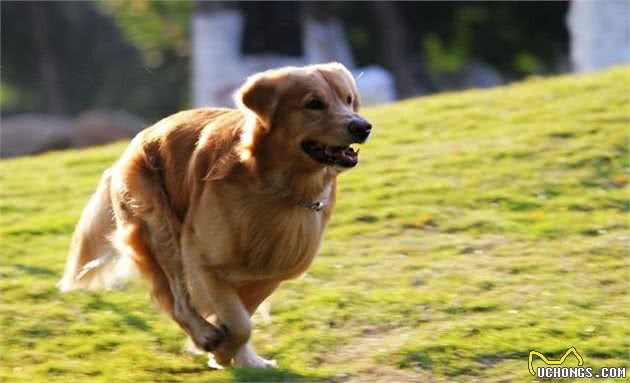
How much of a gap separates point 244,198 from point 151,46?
118 ft

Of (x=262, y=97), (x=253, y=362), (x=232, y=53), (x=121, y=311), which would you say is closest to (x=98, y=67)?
(x=232, y=53)

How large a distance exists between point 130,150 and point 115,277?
925 millimetres

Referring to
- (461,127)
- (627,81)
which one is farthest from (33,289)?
(627,81)

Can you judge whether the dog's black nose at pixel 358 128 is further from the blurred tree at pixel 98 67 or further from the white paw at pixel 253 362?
the blurred tree at pixel 98 67

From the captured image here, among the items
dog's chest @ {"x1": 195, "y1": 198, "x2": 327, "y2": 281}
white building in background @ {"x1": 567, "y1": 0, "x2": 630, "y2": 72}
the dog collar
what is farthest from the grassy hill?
white building in background @ {"x1": 567, "y1": 0, "x2": 630, "y2": 72}

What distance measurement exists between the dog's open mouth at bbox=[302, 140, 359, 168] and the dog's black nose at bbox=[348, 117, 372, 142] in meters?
0.14

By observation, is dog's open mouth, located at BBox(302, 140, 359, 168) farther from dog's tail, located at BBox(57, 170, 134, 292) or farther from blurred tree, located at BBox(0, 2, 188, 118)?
blurred tree, located at BBox(0, 2, 188, 118)

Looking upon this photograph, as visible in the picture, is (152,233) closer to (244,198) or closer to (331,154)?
(244,198)

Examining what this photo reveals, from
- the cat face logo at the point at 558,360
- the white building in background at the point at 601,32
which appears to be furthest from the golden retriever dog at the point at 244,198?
the white building in background at the point at 601,32

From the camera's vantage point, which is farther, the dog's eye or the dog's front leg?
the dog's front leg

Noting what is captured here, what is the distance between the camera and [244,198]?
6945mm

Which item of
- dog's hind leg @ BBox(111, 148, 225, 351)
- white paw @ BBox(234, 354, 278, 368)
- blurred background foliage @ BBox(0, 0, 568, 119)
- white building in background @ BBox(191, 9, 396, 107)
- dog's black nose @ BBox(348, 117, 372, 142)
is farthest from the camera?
blurred background foliage @ BBox(0, 0, 568, 119)

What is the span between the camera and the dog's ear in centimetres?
682

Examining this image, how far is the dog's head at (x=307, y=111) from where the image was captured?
666cm
